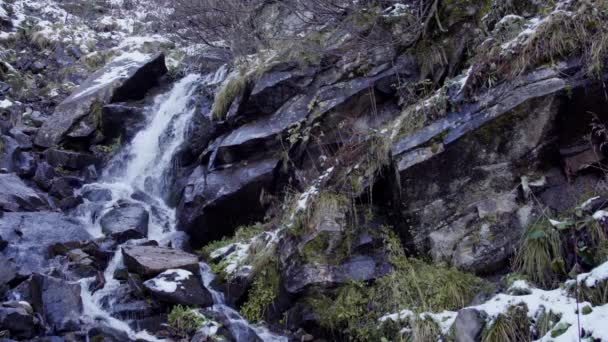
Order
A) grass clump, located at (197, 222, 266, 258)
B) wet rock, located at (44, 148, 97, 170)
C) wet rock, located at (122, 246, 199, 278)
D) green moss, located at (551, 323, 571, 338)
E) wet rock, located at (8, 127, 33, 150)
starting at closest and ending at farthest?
green moss, located at (551, 323, 571, 338) → wet rock, located at (122, 246, 199, 278) → grass clump, located at (197, 222, 266, 258) → wet rock, located at (44, 148, 97, 170) → wet rock, located at (8, 127, 33, 150)

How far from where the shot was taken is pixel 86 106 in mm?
10086

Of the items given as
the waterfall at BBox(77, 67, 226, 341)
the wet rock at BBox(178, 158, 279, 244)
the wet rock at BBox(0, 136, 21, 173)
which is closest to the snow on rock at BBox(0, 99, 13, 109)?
the wet rock at BBox(0, 136, 21, 173)

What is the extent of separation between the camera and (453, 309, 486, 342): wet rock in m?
3.96

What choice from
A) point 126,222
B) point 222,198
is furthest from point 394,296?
point 126,222

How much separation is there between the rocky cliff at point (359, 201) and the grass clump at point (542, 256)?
15 millimetres

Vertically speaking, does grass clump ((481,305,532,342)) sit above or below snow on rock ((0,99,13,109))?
below

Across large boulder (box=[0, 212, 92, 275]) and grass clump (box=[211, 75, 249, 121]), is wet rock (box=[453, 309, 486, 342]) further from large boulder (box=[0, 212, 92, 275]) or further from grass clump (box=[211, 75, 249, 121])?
grass clump (box=[211, 75, 249, 121])

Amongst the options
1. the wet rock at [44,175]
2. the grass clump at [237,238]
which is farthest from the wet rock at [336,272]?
the wet rock at [44,175]

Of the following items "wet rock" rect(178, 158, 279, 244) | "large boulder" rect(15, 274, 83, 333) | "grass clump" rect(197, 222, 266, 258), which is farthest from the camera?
"wet rock" rect(178, 158, 279, 244)

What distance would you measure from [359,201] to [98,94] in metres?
6.59

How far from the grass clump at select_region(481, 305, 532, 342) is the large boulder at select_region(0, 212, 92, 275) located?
4765mm

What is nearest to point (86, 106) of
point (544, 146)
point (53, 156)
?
point (53, 156)

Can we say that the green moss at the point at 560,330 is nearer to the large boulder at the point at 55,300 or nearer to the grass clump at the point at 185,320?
the grass clump at the point at 185,320

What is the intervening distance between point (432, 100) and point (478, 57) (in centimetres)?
73
